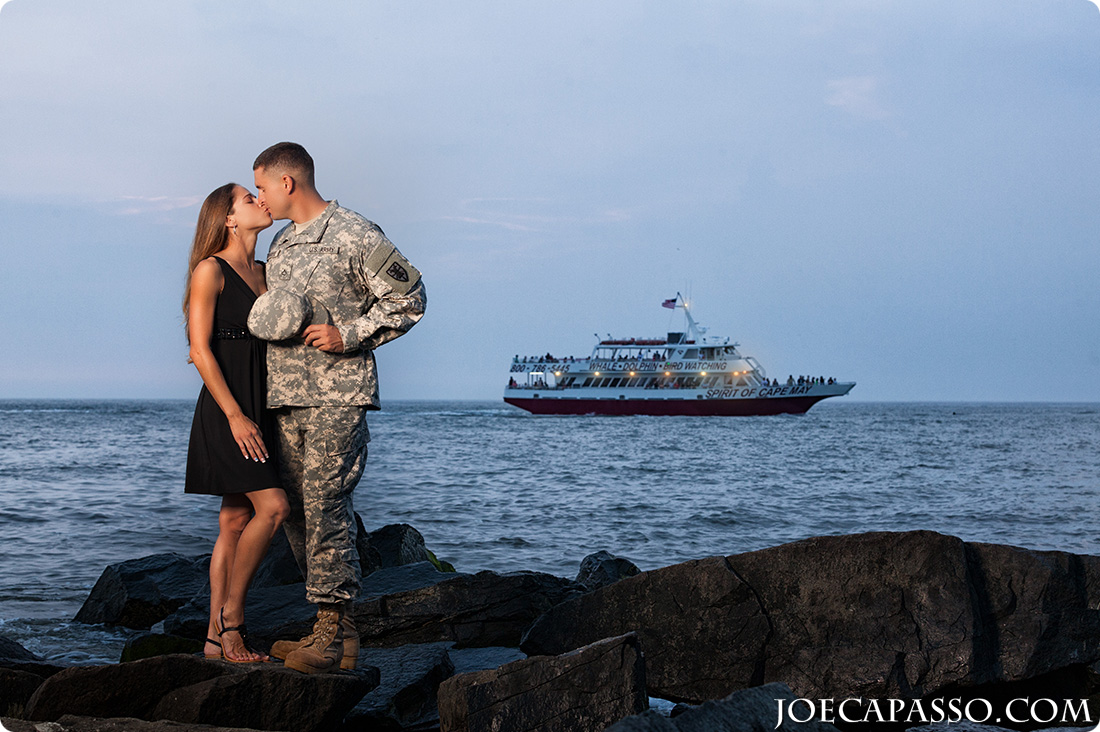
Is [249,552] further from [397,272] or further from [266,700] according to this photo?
[397,272]

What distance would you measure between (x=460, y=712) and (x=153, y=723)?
81 centimetres

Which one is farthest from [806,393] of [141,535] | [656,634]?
[656,634]

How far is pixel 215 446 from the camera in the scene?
2.78 metres

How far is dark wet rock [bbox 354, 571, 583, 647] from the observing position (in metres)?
3.80

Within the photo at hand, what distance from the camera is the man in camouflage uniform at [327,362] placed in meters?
2.80

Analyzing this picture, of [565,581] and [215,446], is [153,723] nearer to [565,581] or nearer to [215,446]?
[215,446]

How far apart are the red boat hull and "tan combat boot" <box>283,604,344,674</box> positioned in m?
48.9

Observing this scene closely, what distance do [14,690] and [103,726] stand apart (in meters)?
0.81

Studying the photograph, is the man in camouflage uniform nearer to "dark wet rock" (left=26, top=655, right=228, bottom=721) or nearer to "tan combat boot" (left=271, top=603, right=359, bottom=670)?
"tan combat boot" (left=271, top=603, right=359, bottom=670)

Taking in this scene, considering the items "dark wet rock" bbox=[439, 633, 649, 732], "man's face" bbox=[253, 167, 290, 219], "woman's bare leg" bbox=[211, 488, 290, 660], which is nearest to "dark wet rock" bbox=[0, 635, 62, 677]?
"woman's bare leg" bbox=[211, 488, 290, 660]

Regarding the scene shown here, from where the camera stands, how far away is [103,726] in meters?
2.21

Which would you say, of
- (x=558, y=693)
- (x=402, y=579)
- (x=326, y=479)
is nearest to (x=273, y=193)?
(x=326, y=479)

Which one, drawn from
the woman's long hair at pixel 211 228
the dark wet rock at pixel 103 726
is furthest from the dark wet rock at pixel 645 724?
the woman's long hair at pixel 211 228

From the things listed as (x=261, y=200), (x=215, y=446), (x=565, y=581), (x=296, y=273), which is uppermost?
(x=261, y=200)
